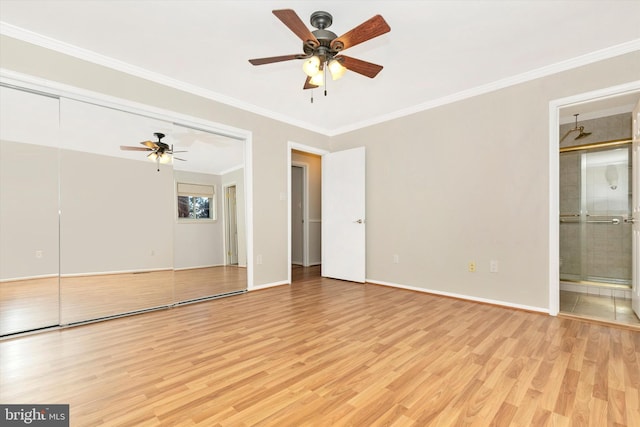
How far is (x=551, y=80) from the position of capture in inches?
116

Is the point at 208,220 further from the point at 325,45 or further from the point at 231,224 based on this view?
the point at 325,45

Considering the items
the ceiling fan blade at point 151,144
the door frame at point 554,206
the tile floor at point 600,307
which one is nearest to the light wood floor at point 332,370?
the door frame at point 554,206

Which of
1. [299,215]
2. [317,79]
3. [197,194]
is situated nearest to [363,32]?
[317,79]

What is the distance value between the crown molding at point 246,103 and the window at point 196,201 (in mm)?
1109

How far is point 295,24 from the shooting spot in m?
1.82

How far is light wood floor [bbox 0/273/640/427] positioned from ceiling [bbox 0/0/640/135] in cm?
253

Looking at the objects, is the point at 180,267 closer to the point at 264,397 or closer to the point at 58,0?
the point at 264,397

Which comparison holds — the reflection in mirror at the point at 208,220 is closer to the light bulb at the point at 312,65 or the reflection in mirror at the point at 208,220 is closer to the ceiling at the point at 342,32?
the ceiling at the point at 342,32

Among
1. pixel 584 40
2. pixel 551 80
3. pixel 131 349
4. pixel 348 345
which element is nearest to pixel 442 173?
pixel 551 80

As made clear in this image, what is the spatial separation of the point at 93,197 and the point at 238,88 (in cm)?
192

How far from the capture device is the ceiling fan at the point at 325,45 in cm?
187

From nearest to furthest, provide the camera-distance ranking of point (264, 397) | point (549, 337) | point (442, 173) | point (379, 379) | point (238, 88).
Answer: point (264, 397) → point (379, 379) → point (549, 337) → point (238, 88) → point (442, 173)

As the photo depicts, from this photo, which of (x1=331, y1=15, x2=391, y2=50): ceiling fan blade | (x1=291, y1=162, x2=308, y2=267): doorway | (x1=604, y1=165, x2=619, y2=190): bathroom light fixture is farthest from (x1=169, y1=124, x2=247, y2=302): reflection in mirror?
(x1=604, y1=165, x2=619, y2=190): bathroom light fixture

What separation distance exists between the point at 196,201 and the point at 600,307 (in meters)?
4.86
